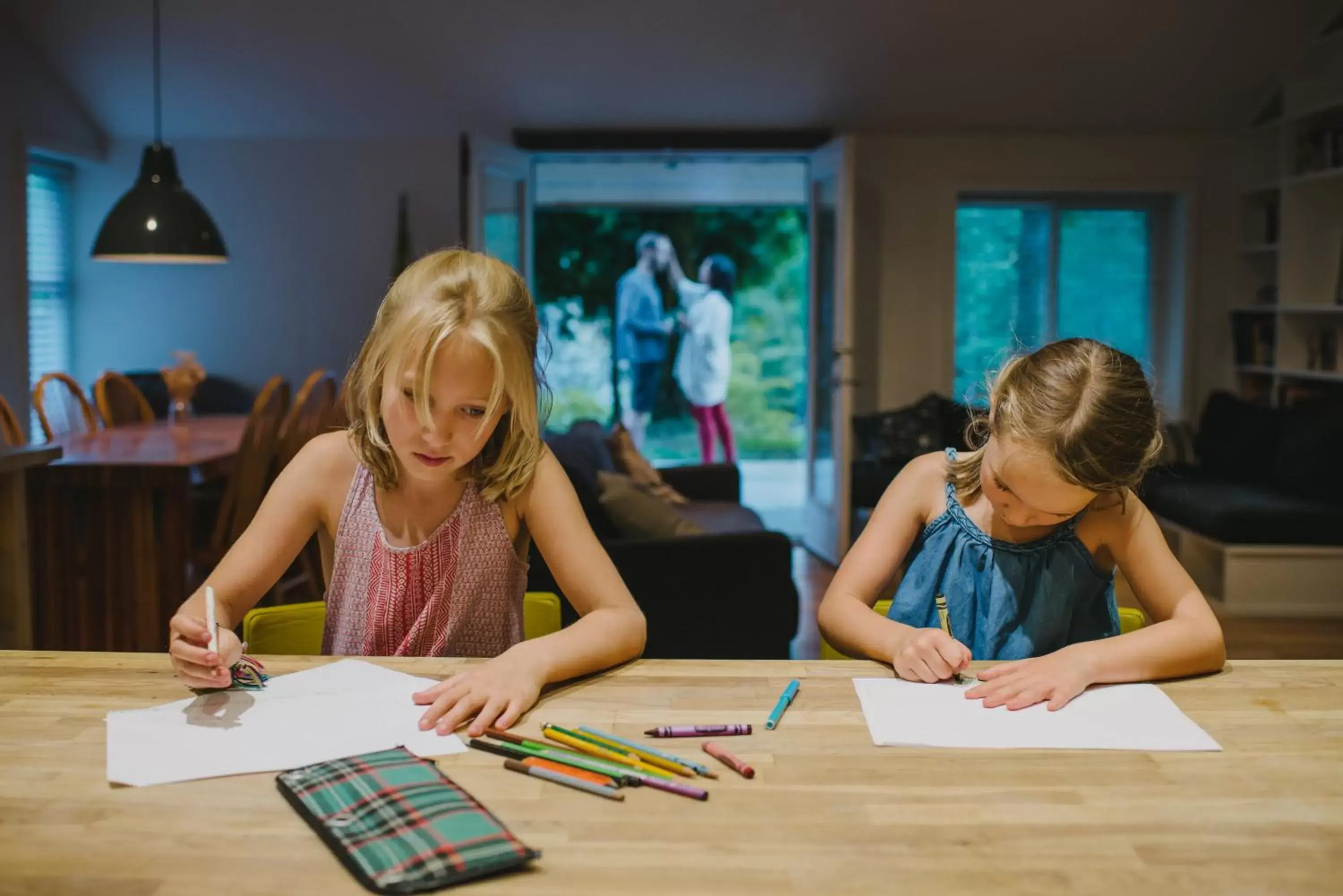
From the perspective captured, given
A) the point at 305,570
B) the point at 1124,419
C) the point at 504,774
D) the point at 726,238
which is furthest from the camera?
the point at 726,238

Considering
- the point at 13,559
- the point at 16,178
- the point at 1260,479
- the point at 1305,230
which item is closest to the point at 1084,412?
the point at 13,559

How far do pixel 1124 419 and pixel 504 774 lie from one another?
2.98 feet

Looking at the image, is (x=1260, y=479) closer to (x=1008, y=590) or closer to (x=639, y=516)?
(x=639, y=516)

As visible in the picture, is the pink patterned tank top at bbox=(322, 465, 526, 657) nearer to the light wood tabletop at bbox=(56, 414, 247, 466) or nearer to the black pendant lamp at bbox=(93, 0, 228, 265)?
the light wood tabletop at bbox=(56, 414, 247, 466)

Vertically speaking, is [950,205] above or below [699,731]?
above

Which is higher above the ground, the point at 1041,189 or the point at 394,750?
the point at 1041,189

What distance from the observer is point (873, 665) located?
1.52m

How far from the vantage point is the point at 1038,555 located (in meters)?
1.78

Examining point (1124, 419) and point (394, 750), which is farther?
point (1124, 419)

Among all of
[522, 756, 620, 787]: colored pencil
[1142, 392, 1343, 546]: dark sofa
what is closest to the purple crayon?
[522, 756, 620, 787]: colored pencil

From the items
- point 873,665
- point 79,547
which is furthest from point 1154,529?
point 79,547

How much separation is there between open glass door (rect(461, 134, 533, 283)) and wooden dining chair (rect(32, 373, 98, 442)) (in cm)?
172

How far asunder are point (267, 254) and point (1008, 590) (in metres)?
6.03

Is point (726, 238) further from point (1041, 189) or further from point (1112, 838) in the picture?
point (1112, 838)
